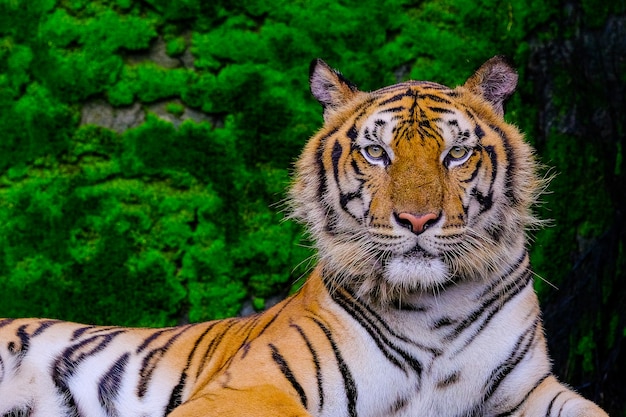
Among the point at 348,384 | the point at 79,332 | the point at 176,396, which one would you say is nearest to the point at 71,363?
the point at 79,332

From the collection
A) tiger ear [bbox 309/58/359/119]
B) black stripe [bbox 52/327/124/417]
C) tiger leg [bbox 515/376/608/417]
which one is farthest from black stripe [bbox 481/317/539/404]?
black stripe [bbox 52/327/124/417]

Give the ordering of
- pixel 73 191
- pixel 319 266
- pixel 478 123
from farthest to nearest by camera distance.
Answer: pixel 73 191, pixel 319 266, pixel 478 123

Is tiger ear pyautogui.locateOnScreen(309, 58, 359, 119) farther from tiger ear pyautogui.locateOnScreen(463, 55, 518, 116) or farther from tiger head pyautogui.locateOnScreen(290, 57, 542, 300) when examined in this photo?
tiger ear pyautogui.locateOnScreen(463, 55, 518, 116)

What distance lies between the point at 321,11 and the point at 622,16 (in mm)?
1590

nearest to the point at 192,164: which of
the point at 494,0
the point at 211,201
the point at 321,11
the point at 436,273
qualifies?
the point at 211,201

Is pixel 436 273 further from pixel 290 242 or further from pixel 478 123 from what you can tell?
pixel 290 242

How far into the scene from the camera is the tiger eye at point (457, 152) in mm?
2854

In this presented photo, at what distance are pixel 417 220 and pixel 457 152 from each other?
330 mm

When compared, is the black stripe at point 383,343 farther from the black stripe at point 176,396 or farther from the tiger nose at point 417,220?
the black stripe at point 176,396

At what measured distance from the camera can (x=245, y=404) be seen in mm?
2680

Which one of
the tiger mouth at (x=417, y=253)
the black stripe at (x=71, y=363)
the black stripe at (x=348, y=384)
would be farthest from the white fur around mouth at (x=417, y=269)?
the black stripe at (x=71, y=363)

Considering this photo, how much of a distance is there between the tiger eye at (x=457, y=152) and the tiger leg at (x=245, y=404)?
2.97 feet

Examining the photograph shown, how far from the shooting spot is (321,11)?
4672mm

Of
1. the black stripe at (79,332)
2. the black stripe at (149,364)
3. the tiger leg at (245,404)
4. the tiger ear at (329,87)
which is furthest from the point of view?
the black stripe at (79,332)
